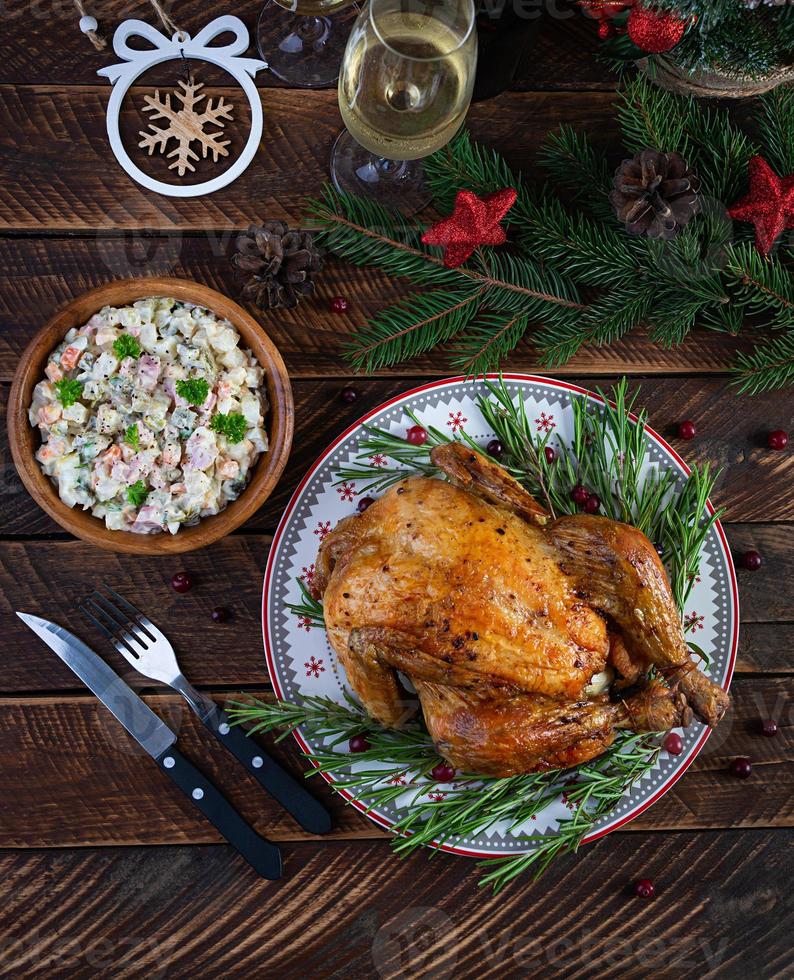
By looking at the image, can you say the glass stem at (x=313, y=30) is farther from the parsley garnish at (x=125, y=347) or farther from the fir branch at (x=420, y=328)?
the parsley garnish at (x=125, y=347)

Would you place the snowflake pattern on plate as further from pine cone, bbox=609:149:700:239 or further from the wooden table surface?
pine cone, bbox=609:149:700:239

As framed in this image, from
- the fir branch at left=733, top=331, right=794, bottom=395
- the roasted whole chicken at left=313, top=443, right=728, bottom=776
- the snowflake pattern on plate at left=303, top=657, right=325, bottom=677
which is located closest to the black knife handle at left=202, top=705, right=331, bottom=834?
the snowflake pattern on plate at left=303, top=657, right=325, bottom=677

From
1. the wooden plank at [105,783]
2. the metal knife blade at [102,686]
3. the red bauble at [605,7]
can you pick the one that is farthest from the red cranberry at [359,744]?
the red bauble at [605,7]

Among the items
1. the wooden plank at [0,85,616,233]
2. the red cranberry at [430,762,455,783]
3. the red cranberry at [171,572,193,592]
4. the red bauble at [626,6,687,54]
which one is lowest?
the red cranberry at [430,762,455,783]

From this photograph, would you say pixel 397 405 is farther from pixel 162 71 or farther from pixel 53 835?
pixel 53 835

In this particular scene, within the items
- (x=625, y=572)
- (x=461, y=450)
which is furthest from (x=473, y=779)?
(x=461, y=450)

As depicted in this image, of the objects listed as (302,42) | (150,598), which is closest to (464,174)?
(302,42)

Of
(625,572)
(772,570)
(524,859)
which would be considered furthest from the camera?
(772,570)
